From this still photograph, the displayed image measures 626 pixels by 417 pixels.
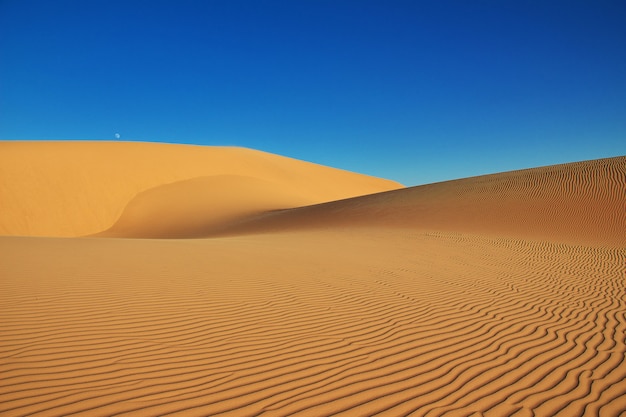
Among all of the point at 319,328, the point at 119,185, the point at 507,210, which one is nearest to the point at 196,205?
the point at 119,185

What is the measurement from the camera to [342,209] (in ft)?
84.0

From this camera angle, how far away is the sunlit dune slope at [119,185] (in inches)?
1080

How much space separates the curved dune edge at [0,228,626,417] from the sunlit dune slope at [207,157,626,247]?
31.5 feet

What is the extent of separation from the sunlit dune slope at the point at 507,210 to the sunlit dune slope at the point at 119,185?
376 inches

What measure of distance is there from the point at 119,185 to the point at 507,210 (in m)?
34.2

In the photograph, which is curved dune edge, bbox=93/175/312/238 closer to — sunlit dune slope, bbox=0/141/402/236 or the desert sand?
sunlit dune slope, bbox=0/141/402/236

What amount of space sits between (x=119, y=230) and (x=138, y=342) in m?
27.3

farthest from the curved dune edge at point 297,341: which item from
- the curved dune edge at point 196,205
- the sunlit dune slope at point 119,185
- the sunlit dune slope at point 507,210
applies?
the sunlit dune slope at point 119,185

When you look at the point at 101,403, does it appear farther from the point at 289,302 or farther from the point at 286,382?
the point at 289,302

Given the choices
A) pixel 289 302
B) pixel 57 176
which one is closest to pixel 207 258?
A: pixel 289 302

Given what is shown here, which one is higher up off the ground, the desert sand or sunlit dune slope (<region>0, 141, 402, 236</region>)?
sunlit dune slope (<region>0, 141, 402, 236</region>)

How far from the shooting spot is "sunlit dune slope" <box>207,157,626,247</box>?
1703 cm

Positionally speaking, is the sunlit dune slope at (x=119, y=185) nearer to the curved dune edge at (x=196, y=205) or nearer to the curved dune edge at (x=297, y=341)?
the curved dune edge at (x=196, y=205)

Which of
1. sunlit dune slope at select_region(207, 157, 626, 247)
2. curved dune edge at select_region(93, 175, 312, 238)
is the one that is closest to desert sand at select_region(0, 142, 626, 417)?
sunlit dune slope at select_region(207, 157, 626, 247)
